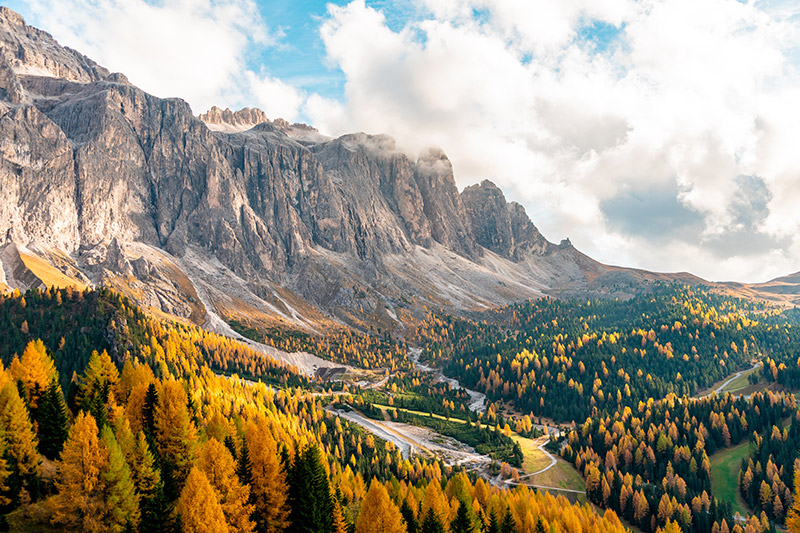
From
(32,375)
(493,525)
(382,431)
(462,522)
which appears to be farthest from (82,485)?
(382,431)

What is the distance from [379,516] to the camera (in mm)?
56875

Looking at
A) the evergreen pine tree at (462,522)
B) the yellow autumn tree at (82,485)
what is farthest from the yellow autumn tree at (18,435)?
the evergreen pine tree at (462,522)

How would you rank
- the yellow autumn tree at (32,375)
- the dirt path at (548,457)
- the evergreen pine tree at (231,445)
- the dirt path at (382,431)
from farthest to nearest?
the dirt path at (382,431) < the dirt path at (548,457) < the yellow autumn tree at (32,375) < the evergreen pine tree at (231,445)

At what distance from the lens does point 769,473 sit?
124 meters

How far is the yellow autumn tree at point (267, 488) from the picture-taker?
54.4 m

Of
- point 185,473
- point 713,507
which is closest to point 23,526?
point 185,473

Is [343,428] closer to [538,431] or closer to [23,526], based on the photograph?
[538,431]

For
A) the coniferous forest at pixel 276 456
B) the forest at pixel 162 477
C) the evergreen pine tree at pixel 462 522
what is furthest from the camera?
the evergreen pine tree at pixel 462 522

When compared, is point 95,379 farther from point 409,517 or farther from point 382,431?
point 382,431

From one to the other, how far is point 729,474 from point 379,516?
130 metres

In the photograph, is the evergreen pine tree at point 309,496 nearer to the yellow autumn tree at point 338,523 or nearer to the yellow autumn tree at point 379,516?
the yellow autumn tree at point 338,523

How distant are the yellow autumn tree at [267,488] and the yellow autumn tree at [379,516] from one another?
9.13m

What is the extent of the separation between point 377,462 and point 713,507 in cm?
8113

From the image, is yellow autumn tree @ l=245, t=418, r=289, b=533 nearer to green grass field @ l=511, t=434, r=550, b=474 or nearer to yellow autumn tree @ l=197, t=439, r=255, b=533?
yellow autumn tree @ l=197, t=439, r=255, b=533
